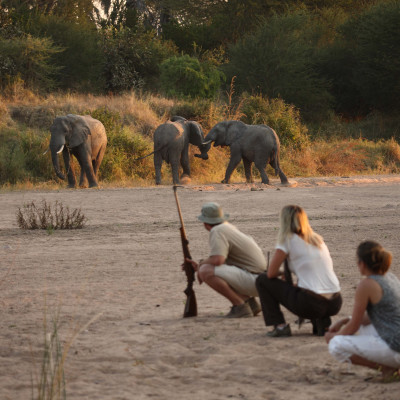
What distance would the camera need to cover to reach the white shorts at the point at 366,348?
16.5ft

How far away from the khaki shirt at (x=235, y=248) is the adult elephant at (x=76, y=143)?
13008 millimetres

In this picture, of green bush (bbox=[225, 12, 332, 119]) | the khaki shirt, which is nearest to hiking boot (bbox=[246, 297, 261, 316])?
the khaki shirt

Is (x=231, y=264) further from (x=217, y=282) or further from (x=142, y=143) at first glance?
(x=142, y=143)

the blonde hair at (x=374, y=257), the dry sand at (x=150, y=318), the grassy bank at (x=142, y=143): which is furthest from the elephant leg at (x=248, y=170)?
the blonde hair at (x=374, y=257)

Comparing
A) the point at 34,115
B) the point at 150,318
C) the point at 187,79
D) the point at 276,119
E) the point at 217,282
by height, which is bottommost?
the point at 150,318

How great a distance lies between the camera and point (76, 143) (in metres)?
19.9

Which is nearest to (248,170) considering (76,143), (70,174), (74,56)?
(76,143)

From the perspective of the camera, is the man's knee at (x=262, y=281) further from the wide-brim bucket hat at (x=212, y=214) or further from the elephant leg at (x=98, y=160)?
the elephant leg at (x=98, y=160)

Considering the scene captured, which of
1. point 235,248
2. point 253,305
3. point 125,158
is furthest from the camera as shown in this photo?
point 125,158

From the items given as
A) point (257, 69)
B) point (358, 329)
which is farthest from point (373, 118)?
point (358, 329)

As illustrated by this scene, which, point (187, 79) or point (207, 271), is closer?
point (207, 271)

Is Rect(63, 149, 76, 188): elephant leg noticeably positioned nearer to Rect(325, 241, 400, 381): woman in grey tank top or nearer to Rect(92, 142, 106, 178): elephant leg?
Rect(92, 142, 106, 178): elephant leg

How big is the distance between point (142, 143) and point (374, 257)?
18911 mm

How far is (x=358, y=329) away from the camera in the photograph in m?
5.13
